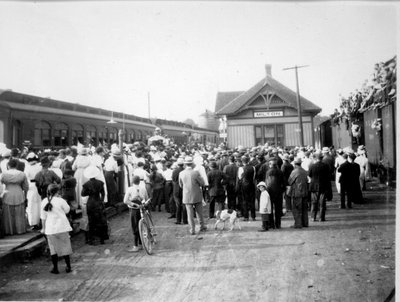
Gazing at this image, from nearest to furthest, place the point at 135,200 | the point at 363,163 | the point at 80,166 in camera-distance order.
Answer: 1. the point at 135,200
2. the point at 80,166
3. the point at 363,163

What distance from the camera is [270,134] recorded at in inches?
792

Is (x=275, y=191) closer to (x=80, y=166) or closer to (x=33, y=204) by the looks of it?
(x=80, y=166)

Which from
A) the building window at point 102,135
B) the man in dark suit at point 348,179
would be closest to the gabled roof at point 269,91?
the building window at point 102,135

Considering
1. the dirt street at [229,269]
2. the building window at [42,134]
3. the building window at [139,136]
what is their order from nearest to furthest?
the dirt street at [229,269], the building window at [42,134], the building window at [139,136]

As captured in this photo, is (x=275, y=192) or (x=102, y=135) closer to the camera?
(x=275, y=192)

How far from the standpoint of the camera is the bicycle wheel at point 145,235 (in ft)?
20.9

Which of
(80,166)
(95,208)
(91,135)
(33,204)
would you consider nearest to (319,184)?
(95,208)

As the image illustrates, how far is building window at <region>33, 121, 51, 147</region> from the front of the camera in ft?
47.4

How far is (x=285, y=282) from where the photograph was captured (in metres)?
4.94

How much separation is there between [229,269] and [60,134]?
1293cm

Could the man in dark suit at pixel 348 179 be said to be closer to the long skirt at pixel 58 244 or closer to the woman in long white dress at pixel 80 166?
the woman in long white dress at pixel 80 166

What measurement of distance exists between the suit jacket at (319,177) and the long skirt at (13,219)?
6565 mm

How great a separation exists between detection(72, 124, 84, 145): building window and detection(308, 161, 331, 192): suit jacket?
1214 cm

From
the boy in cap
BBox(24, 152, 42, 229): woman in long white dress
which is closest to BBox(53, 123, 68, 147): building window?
BBox(24, 152, 42, 229): woman in long white dress
